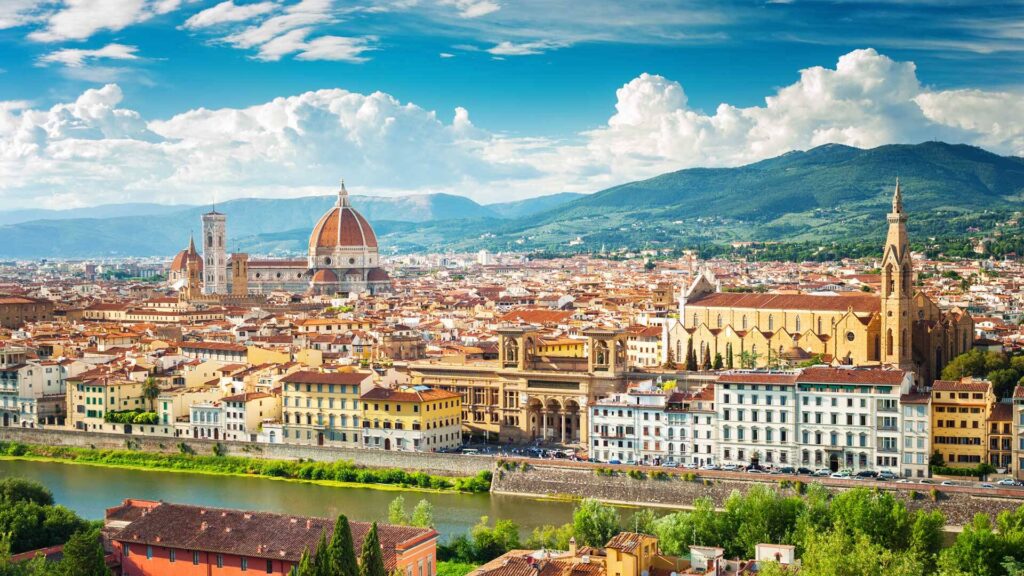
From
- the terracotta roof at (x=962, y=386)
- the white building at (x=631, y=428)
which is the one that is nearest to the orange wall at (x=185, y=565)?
the white building at (x=631, y=428)

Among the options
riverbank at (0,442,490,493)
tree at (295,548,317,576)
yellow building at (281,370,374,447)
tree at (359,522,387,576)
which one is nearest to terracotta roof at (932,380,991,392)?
riverbank at (0,442,490,493)

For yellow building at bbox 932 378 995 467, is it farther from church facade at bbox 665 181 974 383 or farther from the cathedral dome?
the cathedral dome

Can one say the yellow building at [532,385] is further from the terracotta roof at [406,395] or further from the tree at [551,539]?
the tree at [551,539]

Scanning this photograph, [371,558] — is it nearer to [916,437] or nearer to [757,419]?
[757,419]

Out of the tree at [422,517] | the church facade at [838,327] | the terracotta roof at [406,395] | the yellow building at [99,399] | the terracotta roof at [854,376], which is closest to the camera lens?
the tree at [422,517]

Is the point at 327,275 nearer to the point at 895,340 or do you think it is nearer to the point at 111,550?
the point at 895,340

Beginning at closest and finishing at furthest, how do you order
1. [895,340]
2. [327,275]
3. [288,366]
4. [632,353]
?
[895,340] < [288,366] < [632,353] < [327,275]

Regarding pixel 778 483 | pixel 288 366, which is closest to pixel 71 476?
pixel 288 366
